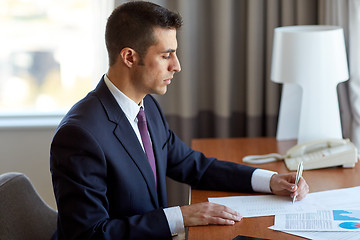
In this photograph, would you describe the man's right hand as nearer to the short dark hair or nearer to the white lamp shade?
the short dark hair

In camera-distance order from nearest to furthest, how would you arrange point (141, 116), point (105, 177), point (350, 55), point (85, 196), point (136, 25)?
point (85, 196) < point (105, 177) < point (136, 25) < point (141, 116) < point (350, 55)

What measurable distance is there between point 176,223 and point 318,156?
0.85 metres

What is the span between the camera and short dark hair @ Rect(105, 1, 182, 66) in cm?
184

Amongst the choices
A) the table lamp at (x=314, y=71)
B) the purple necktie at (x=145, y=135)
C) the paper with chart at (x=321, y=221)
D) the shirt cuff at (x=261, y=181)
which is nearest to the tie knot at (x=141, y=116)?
the purple necktie at (x=145, y=135)

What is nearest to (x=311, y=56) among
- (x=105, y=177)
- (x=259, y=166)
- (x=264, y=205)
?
(x=259, y=166)

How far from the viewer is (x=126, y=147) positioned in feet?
5.94

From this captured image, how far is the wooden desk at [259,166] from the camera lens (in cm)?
164

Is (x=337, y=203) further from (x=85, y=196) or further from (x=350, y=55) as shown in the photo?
(x=350, y=55)

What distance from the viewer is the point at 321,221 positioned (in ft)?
5.52

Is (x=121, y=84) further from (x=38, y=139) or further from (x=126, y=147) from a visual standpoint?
(x=38, y=139)

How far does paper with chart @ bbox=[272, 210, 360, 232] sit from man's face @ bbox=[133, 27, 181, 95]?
611mm

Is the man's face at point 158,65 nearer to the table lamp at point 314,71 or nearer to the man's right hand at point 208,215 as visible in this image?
the man's right hand at point 208,215

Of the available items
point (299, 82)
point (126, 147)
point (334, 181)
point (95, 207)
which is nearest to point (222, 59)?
point (299, 82)

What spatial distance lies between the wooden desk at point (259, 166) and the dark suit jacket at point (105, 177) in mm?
121
